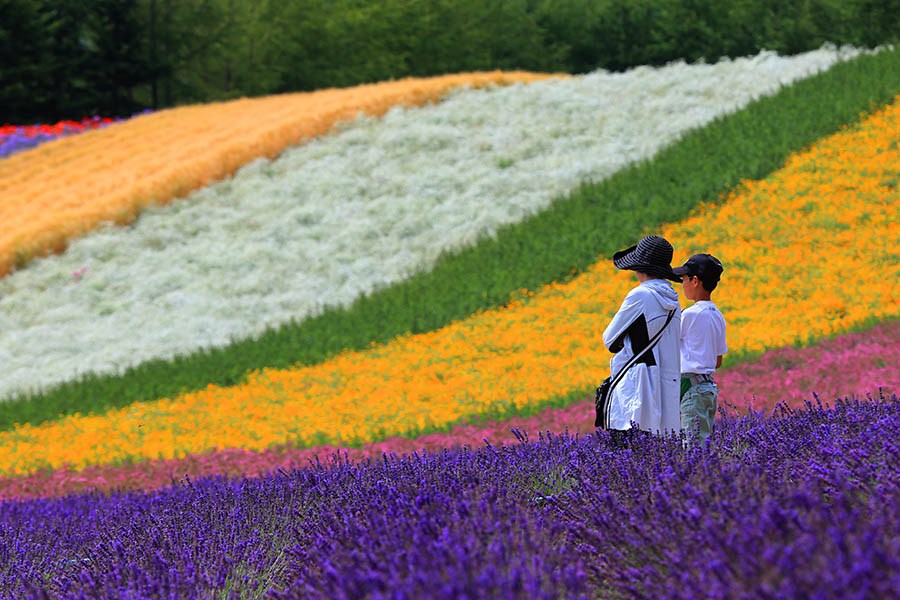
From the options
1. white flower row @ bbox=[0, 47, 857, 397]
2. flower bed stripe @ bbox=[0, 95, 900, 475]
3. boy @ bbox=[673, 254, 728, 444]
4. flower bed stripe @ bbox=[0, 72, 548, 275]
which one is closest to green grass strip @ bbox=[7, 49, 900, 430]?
flower bed stripe @ bbox=[0, 95, 900, 475]

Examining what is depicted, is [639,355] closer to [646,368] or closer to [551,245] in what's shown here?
[646,368]

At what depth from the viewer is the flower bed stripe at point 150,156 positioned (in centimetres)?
2348

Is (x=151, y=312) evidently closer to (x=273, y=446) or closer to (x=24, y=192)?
(x=273, y=446)

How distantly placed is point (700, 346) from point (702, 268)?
460 mm

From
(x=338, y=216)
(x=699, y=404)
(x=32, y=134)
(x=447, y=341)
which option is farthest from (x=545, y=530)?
(x=32, y=134)

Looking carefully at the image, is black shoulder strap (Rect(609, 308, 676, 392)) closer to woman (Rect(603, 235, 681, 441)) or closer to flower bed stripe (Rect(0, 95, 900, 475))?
Answer: woman (Rect(603, 235, 681, 441))

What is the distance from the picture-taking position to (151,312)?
19328 mm

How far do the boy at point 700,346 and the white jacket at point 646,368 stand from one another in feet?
1.60

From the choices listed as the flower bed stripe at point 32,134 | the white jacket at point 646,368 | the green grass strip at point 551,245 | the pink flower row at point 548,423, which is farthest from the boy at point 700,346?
the flower bed stripe at point 32,134

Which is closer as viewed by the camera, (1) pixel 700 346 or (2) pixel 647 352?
(2) pixel 647 352

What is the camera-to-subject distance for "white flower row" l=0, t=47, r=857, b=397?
18.6 meters

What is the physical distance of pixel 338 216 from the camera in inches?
888

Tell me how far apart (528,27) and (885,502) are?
161ft

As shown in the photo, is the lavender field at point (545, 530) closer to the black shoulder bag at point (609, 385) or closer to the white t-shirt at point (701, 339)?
the black shoulder bag at point (609, 385)
